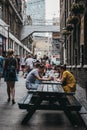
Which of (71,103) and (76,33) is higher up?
(76,33)

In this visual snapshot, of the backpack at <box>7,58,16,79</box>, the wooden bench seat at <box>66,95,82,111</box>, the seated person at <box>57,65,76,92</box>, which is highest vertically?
the backpack at <box>7,58,16,79</box>

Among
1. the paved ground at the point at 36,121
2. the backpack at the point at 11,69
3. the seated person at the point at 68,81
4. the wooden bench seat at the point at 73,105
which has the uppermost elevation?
the backpack at the point at 11,69

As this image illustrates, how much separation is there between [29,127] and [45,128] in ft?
1.21

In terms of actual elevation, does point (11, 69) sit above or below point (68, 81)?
above

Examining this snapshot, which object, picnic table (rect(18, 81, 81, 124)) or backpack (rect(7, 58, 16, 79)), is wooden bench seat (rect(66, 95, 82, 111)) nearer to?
picnic table (rect(18, 81, 81, 124))

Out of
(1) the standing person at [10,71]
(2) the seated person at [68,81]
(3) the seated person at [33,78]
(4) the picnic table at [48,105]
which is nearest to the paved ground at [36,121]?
(4) the picnic table at [48,105]

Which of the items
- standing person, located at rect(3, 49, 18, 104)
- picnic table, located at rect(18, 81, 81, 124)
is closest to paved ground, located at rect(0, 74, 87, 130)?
picnic table, located at rect(18, 81, 81, 124)

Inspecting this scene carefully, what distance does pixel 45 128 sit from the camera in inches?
395

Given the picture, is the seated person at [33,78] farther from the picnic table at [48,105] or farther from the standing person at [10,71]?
the picnic table at [48,105]

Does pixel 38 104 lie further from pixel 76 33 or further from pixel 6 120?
pixel 76 33

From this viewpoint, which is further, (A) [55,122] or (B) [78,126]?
(A) [55,122]

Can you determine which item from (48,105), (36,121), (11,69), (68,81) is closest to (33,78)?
(11,69)

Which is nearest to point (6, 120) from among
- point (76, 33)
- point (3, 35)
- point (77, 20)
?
point (77, 20)

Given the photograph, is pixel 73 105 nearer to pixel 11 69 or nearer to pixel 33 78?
pixel 33 78
